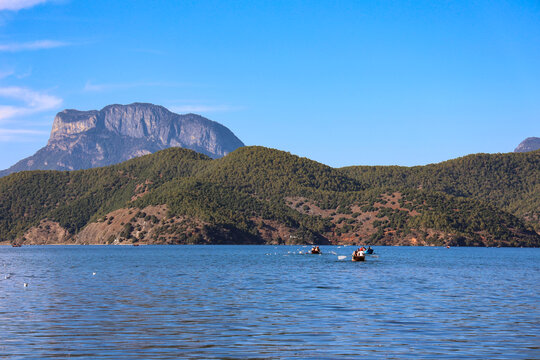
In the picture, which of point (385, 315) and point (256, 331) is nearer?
point (256, 331)

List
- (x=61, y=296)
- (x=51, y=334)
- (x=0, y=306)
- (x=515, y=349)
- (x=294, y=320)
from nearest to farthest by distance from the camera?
1. (x=515, y=349)
2. (x=51, y=334)
3. (x=294, y=320)
4. (x=0, y=306)
5. (x=61, y=296)

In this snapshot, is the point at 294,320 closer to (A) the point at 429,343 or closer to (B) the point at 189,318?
(B) the point at 189,318

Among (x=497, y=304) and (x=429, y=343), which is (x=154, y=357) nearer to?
(x=429, y=343)

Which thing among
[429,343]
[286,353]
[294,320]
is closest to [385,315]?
[294,320]

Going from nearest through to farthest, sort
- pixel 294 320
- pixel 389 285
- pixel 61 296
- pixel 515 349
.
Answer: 1. pixel 515 349
2. pixel 294 320
3. pixel 61 296
4. pixel 389 285

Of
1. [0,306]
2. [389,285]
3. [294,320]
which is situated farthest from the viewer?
[389,285]

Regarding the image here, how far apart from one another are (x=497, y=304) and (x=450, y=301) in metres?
3.95

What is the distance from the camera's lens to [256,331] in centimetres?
4022

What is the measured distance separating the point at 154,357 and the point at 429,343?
1481 centimetres

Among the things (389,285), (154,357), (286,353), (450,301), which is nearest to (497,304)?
(450,301)

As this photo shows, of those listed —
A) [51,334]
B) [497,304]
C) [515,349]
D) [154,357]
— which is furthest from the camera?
[497,304]

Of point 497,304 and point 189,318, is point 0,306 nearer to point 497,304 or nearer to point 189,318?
point 189,318

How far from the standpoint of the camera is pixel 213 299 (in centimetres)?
5881

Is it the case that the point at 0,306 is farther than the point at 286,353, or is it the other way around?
the point at 0,306
